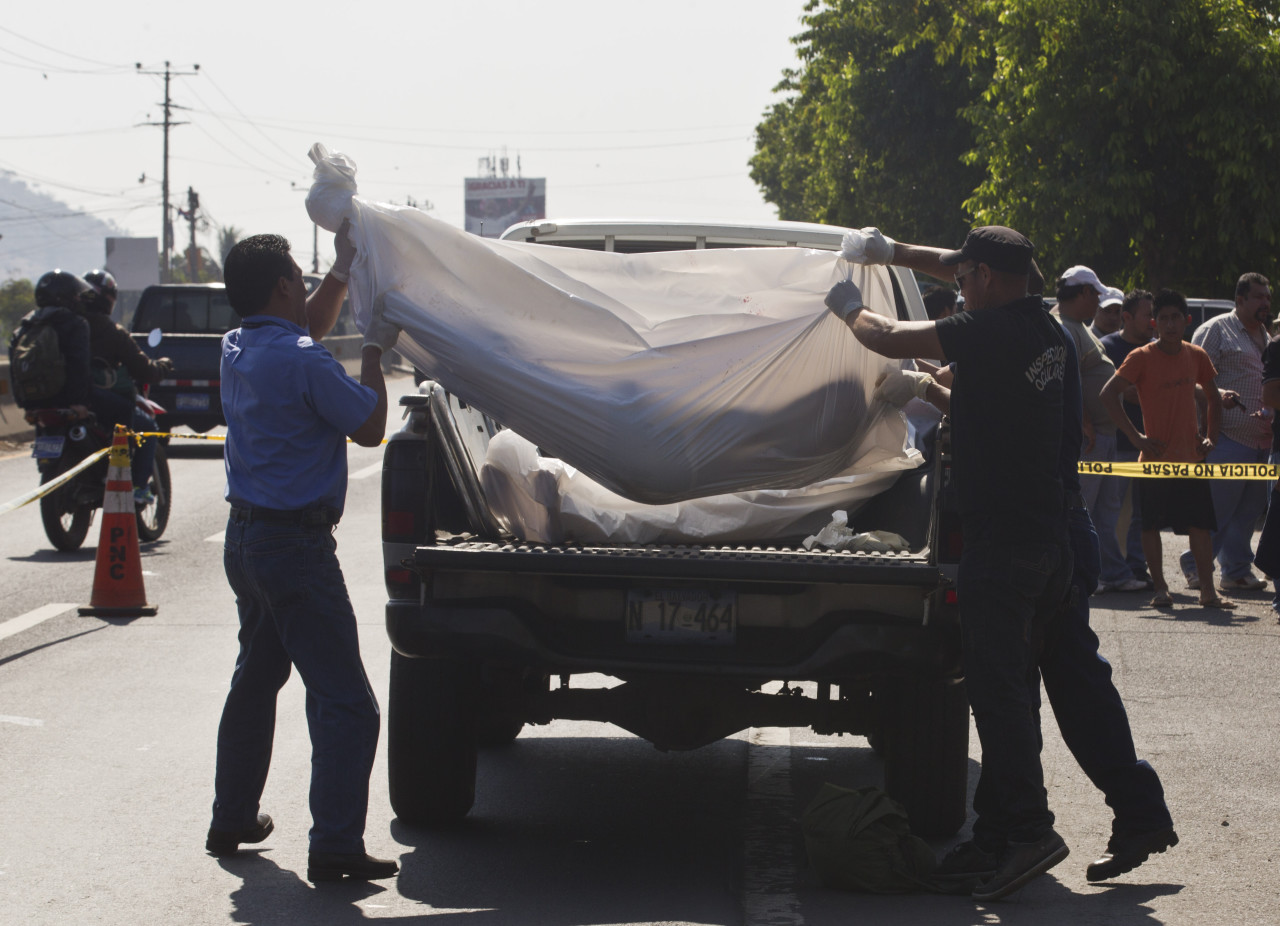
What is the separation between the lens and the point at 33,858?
16.0ft

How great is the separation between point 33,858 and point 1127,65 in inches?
830

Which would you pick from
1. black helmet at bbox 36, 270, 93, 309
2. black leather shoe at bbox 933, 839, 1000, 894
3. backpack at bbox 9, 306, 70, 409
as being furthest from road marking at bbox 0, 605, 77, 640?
black leather shoe at bbox 933, 839, 1000, 894

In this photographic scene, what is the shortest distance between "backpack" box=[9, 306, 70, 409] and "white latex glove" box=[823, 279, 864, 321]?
7.58 meters

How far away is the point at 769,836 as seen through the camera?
17.2ft

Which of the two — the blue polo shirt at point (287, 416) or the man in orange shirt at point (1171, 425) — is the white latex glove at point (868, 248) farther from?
the man in orange shirt at point (1171, 425)

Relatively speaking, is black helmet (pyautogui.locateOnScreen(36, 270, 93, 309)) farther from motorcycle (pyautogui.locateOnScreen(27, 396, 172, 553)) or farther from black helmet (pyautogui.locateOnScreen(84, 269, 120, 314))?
motorcycle (pyautogui.locateOnScreen(27, 396, 172, 553))

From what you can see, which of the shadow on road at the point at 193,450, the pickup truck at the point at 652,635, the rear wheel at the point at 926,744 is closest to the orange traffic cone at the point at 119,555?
the pickup truck at the point at 652,635

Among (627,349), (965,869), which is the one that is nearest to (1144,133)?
(627,349)

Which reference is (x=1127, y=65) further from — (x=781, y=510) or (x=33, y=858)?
(x=33, y=858)

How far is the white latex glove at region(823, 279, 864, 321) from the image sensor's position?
5023mm

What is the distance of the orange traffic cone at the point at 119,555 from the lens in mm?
9062

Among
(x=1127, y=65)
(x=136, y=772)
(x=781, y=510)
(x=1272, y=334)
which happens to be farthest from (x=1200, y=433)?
(x=1127, y=65)

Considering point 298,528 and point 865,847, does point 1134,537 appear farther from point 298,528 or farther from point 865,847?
point 298,528

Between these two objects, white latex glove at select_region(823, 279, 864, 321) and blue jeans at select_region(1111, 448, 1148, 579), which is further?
blue jeans at select_region(1111, 448, 1148, 579)
